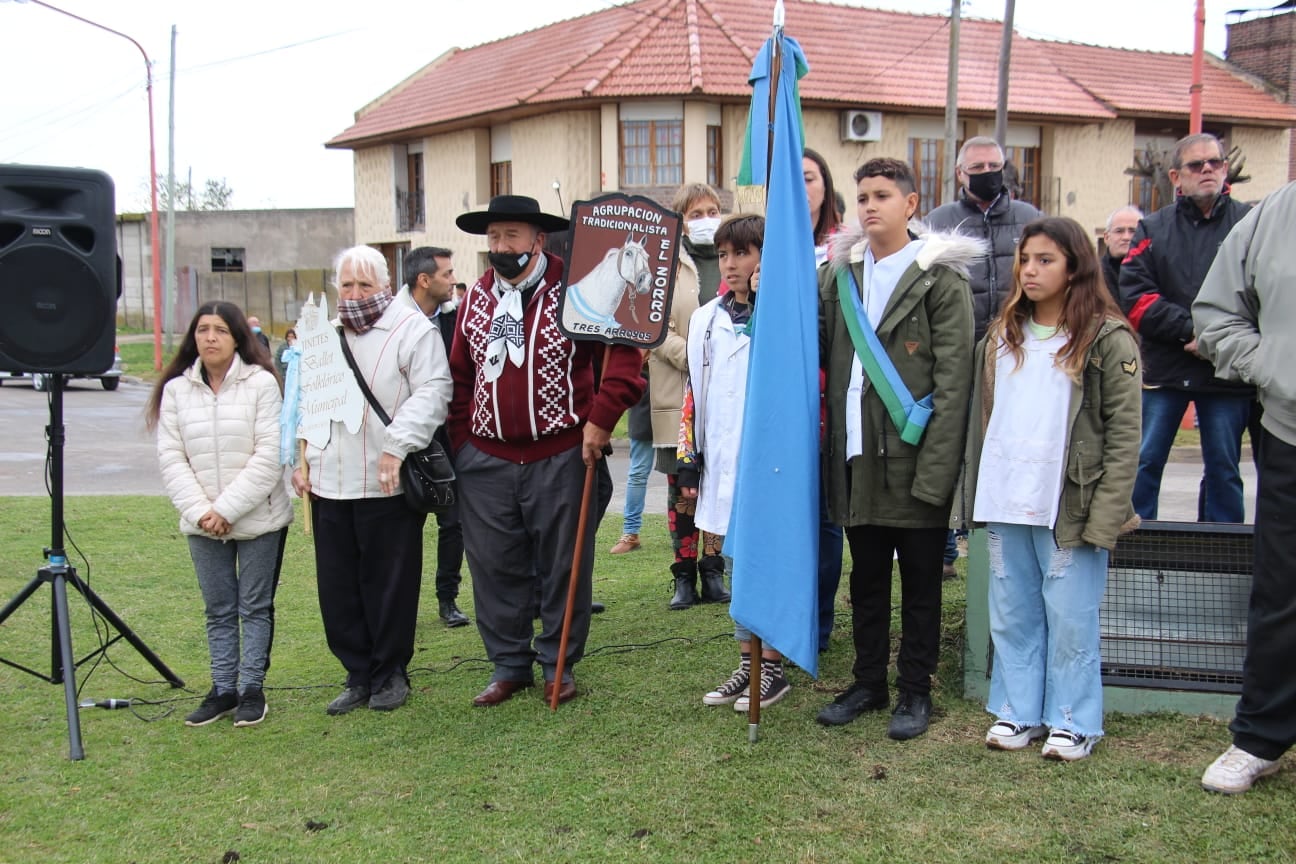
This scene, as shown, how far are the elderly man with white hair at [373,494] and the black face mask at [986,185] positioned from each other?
2.81m

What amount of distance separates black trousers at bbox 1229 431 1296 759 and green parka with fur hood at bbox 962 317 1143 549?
43 cm

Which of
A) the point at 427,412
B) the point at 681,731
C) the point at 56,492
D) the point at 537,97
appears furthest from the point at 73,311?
the point at 537,97

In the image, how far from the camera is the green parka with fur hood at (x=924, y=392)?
4094 millimetres

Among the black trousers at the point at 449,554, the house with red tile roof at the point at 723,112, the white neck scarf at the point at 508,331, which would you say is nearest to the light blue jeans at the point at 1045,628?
the white neck scarf at the point at 508,331

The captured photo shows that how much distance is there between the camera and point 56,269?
4.78 metres

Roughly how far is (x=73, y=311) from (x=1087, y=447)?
4158mm

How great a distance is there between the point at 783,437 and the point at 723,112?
22034 mm

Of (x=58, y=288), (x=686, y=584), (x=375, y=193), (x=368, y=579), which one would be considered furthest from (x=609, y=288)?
(x=375, y=193)

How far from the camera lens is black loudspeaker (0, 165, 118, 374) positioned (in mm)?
4715

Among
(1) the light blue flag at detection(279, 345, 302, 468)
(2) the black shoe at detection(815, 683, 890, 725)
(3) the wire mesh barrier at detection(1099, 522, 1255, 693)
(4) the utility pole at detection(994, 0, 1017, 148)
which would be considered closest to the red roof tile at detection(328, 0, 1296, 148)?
(4) the utility pole at detection(994, 0, 1017, 148)

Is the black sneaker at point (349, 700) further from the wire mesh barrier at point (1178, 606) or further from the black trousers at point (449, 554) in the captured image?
the wire mesh barrier at point (1178, 606)

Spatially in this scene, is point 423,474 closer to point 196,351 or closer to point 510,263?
point 510,263

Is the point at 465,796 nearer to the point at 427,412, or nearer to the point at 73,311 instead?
the point at 427,412

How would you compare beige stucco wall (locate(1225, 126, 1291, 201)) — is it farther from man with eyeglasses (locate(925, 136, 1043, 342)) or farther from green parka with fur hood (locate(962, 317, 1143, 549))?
green parka with fur hood (locate(962, 317, 1143, 549))
